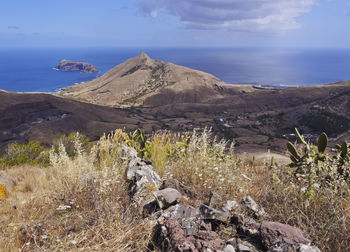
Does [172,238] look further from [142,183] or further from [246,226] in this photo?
[142,183]

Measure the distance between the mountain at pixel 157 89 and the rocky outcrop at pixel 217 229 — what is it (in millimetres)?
135204

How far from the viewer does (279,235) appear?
2.50 m

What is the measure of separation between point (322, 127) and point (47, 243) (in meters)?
91.2

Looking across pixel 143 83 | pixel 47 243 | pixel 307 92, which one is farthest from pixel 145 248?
pixel 143 83

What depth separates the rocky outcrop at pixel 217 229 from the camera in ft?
7.95

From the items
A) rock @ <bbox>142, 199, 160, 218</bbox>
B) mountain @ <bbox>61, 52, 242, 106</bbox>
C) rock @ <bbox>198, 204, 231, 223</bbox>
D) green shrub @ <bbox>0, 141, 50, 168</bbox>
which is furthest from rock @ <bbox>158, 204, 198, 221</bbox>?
mountain @ <bbox>61, 52, 242, 106</bbox>

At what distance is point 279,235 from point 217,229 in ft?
2.47

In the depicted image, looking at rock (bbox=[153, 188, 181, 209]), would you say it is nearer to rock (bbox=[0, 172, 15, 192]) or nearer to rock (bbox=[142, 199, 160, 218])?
rock (bbox=[142, 199, 160, 218])

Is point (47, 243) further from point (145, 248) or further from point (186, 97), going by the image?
point (186, 97)

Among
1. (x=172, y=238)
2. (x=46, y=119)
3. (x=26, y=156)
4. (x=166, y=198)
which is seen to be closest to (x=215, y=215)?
(x=172, y=238)

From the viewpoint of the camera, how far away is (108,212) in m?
3.06

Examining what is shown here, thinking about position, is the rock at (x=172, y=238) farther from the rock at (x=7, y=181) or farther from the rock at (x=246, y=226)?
the rock at (x=7, y=181)

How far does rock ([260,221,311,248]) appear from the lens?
7.93 feet

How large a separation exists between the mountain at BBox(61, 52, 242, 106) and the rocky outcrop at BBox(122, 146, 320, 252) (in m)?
135
